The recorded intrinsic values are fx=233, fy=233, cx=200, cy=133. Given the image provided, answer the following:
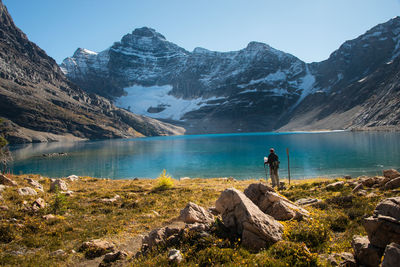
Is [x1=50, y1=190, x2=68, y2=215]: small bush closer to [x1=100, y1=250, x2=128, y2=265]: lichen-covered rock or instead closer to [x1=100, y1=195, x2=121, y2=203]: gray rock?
[x1=100, y1=195, x2=121, y2=203]: gray rock

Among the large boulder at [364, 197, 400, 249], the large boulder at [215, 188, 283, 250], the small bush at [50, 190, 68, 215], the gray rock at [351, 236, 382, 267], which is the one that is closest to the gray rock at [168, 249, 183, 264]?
the large boulder at [215, 188, 283, 250]

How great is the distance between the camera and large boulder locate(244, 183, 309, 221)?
9.87 m

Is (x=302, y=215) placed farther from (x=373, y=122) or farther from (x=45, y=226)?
(x=373, y=122)

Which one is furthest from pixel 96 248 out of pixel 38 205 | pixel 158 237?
pixel 38 205

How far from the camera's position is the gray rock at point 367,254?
19.5 feet

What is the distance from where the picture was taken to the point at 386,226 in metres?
6.09

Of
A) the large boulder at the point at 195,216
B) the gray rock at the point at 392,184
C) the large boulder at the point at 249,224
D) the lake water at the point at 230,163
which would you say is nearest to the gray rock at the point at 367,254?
the large boulder at the point at 249,224

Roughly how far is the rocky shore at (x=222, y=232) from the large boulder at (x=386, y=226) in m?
0.02

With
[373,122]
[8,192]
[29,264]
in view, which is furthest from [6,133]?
[373,122]

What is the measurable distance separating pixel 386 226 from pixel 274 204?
4749 mm

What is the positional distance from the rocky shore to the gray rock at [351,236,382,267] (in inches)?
0.9

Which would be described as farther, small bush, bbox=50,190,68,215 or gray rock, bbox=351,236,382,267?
small bush, bbox=50,190,68,215

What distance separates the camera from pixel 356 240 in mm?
6844

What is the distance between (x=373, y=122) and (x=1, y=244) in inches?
8087
